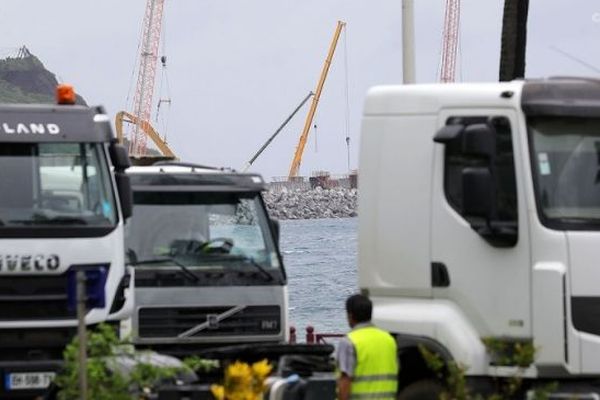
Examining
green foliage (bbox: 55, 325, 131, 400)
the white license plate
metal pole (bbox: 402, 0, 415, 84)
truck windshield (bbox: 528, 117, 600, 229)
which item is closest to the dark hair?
truck windshield (bbox: 528, 117, 600, 229)

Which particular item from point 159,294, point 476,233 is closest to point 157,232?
point 159,294

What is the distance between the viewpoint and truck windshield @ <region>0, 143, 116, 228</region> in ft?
43.6

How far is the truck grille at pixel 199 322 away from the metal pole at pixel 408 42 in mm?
5283

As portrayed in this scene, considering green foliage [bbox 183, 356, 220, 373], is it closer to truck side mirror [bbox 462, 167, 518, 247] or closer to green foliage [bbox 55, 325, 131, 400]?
green foliage [bbox 55, 325, 131, 400]

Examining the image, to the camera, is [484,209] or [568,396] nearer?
[568,396]

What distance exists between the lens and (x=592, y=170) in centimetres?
1068

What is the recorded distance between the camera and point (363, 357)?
10.5 m

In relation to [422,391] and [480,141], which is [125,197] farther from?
[480,141]

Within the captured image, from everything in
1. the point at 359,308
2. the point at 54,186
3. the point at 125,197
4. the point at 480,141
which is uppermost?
the point at 480,141

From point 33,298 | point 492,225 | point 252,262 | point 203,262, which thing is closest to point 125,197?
point 33,298

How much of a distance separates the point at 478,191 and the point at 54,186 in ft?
14.4

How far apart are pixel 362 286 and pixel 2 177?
3.52m

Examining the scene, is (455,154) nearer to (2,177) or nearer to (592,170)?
(592,170)

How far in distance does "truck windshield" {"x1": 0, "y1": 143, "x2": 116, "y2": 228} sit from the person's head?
3.53m
